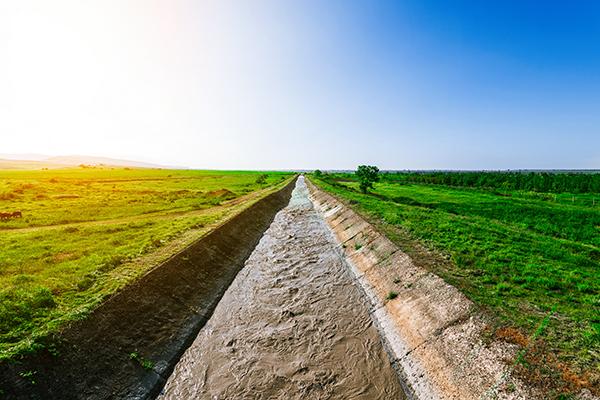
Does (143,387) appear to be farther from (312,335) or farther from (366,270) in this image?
(366,270)

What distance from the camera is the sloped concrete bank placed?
27.0 ft

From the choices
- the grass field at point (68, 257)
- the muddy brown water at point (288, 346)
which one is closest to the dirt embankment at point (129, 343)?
the grass field at point (68, 257)

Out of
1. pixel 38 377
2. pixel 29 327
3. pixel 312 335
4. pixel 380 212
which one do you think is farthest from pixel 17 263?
pixel 380 212

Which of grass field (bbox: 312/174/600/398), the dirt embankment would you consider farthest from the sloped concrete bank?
the dirt embankment

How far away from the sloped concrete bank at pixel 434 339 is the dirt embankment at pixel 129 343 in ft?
26.8

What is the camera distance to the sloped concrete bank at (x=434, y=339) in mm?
8242

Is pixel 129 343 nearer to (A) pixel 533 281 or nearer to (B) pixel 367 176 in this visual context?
(A) pixel 533 281

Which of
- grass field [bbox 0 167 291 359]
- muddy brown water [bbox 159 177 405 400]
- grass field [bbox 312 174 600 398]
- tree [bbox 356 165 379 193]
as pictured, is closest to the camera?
grass field [bbox 312 174 600 398]

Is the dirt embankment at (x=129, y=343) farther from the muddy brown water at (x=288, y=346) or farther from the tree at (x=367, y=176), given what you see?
the tree at (x=367, y=176)

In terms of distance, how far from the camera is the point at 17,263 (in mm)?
16562

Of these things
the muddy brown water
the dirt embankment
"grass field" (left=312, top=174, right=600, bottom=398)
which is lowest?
the muddy brown water

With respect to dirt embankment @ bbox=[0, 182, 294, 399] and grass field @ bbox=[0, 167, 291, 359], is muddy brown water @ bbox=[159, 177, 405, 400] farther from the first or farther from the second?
grass field @ bbox=[0, 167, 291, 359]

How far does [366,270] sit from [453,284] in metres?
6.74

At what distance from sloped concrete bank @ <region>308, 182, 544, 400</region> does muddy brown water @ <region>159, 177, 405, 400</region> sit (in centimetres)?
68
